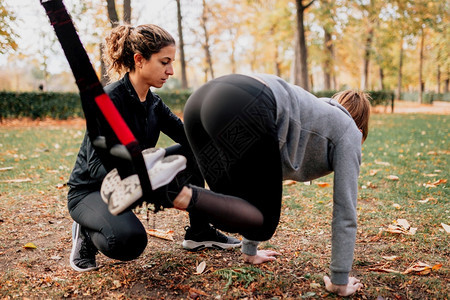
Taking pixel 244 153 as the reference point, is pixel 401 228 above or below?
below

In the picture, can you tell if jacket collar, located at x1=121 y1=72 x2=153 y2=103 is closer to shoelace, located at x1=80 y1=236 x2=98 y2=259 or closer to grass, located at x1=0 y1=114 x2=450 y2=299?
shoelace, located at x1=80 y1=236 x2=98 y2=259

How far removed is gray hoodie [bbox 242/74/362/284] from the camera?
72.6 inches

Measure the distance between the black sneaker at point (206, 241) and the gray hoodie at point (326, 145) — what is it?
1009 mm

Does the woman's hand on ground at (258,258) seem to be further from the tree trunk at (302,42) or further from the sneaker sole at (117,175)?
the tree trunk at (302,42)

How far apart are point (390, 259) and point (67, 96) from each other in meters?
14.9

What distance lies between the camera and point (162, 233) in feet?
10.1

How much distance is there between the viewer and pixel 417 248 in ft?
8.89

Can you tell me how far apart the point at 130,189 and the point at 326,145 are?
3.33ft

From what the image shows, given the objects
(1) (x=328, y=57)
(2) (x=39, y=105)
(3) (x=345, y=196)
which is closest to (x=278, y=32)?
(1) (x=328, y=57)

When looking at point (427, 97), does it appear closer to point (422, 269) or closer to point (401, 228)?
point (401, 228)

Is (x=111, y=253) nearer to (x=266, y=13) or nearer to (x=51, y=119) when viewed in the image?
(x=51, y=119)

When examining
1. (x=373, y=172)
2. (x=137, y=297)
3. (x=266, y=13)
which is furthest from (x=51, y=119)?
(x=137, y=297)

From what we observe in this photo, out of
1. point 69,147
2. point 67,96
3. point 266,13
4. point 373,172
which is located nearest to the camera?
point 373,172

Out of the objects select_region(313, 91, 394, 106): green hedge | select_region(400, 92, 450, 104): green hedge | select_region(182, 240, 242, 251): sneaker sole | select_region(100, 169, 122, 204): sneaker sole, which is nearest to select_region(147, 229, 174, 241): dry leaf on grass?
select_region(182, 240, 242, 251): sneaker sole
